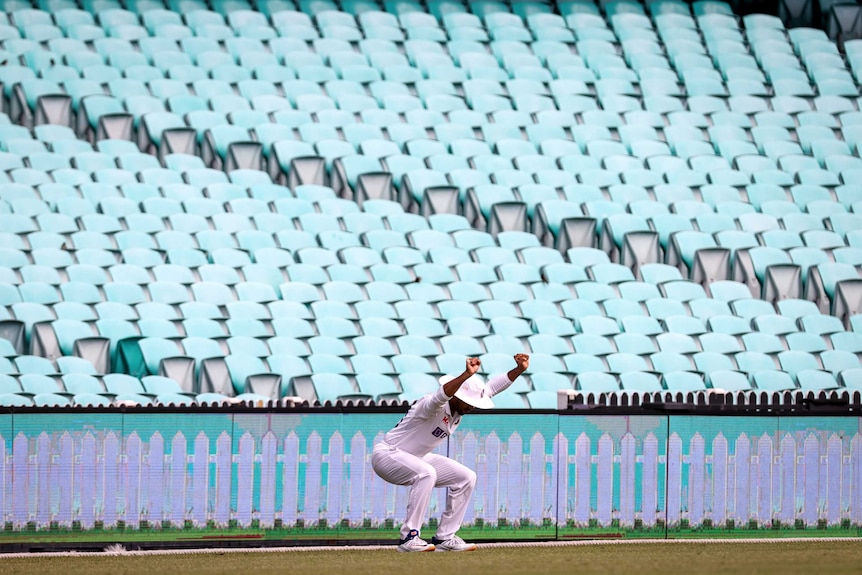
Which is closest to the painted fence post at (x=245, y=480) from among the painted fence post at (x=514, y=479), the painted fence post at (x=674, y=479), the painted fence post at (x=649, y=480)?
the painted fence post at (x=514, y=479)

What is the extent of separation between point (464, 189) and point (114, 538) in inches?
314

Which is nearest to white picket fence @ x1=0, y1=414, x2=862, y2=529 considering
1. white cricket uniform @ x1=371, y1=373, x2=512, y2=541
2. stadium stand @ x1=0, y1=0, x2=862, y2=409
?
stadium stand @ x1=0, y1=0, x2=862, y2=409

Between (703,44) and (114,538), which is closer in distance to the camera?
(114,538)

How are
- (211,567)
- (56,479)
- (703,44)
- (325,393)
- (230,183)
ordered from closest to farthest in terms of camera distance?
1. (211,567)
2. (56,479)
3. (325,393)
4. (230,183)
5. (703,44)

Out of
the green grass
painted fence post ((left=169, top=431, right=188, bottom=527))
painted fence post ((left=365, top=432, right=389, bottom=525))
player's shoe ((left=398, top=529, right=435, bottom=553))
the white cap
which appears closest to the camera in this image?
the green grass

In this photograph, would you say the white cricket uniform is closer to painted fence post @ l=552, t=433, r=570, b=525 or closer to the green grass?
the green grass

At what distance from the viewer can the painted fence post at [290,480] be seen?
775cm

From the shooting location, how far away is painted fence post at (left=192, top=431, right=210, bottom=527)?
7660 mm

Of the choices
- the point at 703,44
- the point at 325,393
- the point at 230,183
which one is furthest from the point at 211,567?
the point at 703,44

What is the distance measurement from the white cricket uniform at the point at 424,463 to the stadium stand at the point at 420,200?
192 centimetres

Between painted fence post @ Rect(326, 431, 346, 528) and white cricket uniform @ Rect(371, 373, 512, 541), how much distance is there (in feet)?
3.40

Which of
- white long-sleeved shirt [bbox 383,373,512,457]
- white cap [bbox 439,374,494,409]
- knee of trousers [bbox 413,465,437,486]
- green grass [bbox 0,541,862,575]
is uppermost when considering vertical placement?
white cap [bbox 439,374,494,409]

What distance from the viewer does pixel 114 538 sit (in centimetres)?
754

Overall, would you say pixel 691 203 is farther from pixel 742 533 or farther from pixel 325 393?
pixel 742 533
